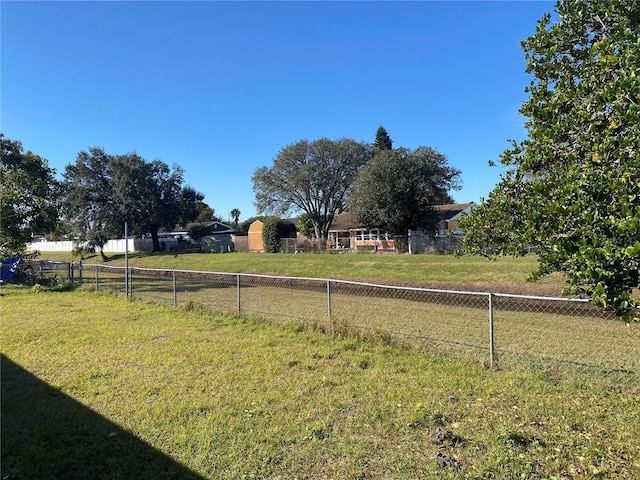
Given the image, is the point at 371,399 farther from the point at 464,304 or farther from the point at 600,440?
the point at 464,304

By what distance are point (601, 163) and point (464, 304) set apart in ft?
32.4

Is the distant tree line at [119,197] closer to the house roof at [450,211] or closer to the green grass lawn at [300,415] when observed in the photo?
the house roof at [450,211]

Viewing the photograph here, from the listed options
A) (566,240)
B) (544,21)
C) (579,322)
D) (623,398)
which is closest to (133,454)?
(566,240)

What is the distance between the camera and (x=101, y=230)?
3859cm

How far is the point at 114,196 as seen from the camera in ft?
129

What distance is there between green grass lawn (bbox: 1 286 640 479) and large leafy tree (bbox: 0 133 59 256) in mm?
9416

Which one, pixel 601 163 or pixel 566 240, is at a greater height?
pixel 601 163

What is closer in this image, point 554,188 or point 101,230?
point 554,188

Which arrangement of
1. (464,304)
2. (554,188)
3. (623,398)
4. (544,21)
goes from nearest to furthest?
(554,188) → (544,21) → (623,398) → (464,304)

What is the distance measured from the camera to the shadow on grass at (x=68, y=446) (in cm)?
302

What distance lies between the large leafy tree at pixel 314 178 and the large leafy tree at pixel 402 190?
11159 mm

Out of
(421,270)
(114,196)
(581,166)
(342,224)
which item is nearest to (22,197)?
(421,270)

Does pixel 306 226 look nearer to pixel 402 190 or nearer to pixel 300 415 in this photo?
pixel 402 190

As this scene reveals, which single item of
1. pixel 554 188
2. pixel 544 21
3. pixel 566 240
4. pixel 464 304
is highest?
pixel 544 21
